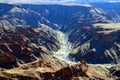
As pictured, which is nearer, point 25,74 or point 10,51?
point 25,74

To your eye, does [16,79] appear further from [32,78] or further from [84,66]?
[84,66]

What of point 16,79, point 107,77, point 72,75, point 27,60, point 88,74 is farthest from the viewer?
point 27,60

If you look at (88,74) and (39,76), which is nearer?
(39,76)

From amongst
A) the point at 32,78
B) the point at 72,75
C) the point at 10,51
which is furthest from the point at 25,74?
the point at 10,51

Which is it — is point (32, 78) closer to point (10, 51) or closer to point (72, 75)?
point (72, 75)

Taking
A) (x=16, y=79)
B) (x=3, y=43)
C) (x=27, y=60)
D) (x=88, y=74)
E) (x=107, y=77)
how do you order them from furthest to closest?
(x=3, y=43)
(x=27, y=60)
(x=107, y=77)
(x=88, y=74)
(x=16, y=79)

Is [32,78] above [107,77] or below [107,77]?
above

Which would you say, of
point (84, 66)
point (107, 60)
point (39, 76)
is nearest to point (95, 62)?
point (107, 60)

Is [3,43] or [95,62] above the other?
[3,43]

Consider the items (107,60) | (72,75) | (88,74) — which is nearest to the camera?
(72,75)
